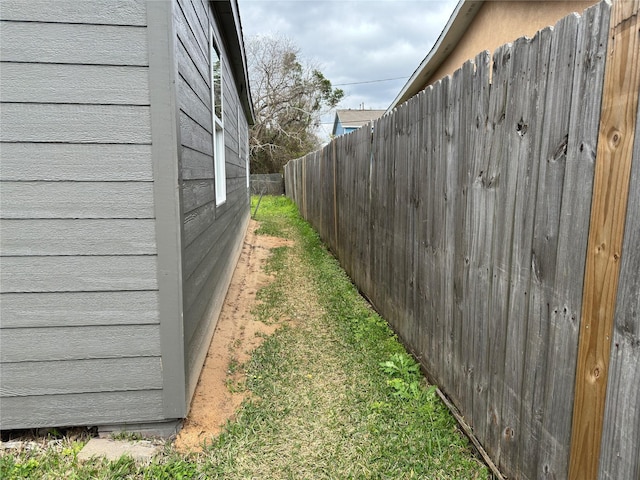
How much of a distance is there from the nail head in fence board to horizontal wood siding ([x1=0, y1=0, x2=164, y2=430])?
194cm

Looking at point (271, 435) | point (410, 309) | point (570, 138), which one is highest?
point (570, 138)

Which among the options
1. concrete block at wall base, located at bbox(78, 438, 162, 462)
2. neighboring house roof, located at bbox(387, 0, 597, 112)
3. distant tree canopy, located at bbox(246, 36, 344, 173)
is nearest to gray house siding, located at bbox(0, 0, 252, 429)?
concrete block at wall base, located at bbox(78, 438, 162, 462)

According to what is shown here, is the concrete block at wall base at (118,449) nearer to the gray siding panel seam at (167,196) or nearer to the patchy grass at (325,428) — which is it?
the patchy grass at (325,428)

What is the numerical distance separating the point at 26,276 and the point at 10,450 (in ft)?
3.10

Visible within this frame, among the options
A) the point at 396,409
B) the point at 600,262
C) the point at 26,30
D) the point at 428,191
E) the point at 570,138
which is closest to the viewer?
the point at 600,262

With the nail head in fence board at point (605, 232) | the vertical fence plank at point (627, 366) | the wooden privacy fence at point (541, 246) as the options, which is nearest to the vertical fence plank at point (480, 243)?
the wooden privacy fence at point (541, 246)

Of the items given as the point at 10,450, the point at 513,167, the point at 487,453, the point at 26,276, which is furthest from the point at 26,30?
the point at 487,453

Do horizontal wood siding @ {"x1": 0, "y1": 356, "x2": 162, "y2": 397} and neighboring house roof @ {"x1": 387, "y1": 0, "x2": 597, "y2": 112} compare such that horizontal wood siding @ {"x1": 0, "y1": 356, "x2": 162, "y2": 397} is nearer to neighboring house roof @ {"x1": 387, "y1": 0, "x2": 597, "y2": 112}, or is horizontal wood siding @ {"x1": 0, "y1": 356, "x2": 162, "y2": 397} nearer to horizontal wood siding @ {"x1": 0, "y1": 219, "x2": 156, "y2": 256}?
horizontal wood siding @ {"x1": 0, "y1": 219, "x2": 156, "y2": 256}

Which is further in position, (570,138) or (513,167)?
(513,167)

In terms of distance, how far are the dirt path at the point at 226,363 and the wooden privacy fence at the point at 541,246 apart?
1.43 metres

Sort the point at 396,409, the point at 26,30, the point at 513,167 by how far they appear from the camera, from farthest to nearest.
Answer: the point at 396,409 → the point at 26,30 → the point at 513,167

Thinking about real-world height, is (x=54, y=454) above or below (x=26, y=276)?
below

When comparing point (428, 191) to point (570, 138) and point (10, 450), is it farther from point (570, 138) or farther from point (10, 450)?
point (10, 450)

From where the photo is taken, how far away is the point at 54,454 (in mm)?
2160
